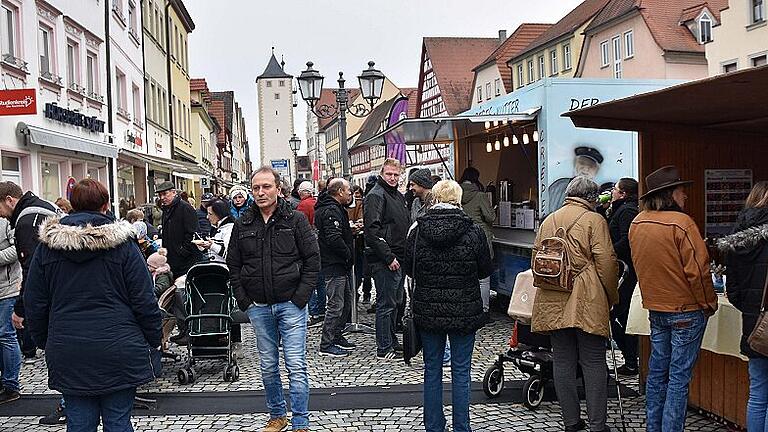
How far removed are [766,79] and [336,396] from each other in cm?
409

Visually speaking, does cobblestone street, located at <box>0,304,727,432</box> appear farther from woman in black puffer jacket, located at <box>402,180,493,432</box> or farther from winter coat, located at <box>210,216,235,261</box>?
winter coat, located at <box>210,216,235,261</box>

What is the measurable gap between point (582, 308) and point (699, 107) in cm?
172

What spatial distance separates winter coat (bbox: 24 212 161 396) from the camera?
163 inches

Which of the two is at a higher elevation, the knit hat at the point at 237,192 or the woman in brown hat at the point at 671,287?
the knit hat at the point at 237,192

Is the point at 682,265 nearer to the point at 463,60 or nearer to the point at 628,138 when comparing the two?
the point at 628,138

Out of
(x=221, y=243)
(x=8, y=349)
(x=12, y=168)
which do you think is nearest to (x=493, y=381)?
(x=221, y=243)

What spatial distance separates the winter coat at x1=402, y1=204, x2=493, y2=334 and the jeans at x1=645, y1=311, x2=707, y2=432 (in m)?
1.14

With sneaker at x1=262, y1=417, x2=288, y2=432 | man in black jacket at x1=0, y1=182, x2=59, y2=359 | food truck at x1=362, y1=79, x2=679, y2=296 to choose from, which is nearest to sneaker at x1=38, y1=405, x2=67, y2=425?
man in black jacket at x1=0, y1=182, x2=59, y2=359

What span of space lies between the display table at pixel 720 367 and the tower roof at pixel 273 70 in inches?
4224

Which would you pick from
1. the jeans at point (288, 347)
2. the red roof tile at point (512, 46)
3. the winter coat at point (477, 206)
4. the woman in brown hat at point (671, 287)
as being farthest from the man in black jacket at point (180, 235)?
the red roof tile at point (512, 46)

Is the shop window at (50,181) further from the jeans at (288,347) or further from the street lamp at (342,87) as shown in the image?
the jeans at (288,347)

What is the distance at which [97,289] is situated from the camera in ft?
13.7

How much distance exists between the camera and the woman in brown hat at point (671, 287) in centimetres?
478

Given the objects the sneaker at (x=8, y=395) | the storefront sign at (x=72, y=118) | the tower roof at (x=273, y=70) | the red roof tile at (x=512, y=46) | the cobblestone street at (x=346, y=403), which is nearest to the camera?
the cobblestone street at (x=346, y=403)
